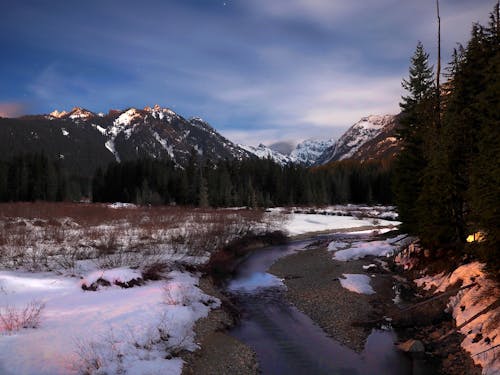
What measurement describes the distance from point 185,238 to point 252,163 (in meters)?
101

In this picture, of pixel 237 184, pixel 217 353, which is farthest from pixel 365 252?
pixel 237 184

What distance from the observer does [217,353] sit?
40.2 feet

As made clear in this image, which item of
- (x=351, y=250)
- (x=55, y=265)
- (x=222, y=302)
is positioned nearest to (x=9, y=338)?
(x=222, y=302)

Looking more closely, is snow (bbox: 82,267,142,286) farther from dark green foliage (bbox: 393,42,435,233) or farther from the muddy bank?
dark green foliage (bbox: 393,42,435,233)

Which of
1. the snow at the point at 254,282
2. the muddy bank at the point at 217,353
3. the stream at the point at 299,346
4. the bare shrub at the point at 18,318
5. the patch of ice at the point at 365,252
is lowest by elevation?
the stream at the point at 299,346

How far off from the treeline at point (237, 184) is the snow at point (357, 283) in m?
73.1

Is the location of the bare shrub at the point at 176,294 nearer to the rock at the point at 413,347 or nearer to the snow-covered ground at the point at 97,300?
the snow-covered ground at the point at 97,300

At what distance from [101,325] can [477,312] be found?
1252cm

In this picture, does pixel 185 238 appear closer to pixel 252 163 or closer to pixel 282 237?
pixel 282 237

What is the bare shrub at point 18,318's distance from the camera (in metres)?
11.0

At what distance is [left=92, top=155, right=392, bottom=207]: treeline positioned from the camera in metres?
102

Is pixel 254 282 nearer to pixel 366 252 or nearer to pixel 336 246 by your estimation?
pixel 366 252

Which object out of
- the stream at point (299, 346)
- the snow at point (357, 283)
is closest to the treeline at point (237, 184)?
the snow at point (357, 283)

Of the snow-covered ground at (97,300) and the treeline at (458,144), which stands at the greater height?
the treeline at (458,144)
